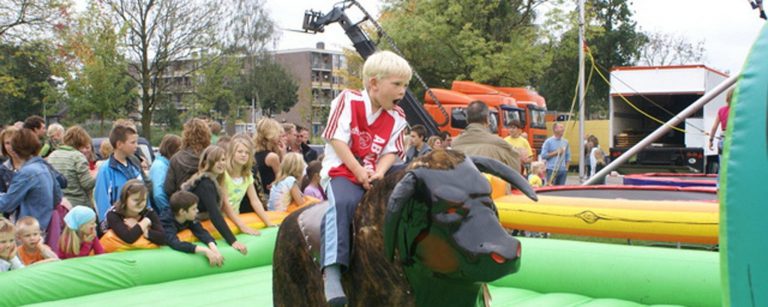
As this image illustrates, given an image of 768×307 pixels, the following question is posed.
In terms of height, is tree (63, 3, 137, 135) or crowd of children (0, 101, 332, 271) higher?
tree (63, 3, 137, 135)

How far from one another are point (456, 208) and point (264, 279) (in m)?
3.46

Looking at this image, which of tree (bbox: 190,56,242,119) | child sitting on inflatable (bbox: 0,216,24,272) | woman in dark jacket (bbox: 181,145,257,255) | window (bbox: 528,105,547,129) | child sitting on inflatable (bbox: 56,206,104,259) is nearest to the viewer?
child sitting on inflatable (bbox: 0,216,24,272)

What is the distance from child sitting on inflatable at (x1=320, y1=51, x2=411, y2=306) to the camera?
2.96m

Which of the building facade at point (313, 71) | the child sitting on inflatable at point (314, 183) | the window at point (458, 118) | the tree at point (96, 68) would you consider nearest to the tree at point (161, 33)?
the tree at point (96, 68)

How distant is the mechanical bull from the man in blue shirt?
9.28m

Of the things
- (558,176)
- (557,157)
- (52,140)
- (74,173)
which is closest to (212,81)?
(558,176)

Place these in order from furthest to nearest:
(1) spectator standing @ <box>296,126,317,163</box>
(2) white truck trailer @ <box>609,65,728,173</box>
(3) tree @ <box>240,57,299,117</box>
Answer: (3) tree @ <box>240,57,299,117</box> → (2) white truck trailer @ <box>609,65,728,173</box> → (1) spectator standing @ <box>296,126,317,163</box>

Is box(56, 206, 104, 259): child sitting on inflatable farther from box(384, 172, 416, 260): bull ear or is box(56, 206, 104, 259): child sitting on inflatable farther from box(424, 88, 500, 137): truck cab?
box(424, 88, 500, 137): truck cab

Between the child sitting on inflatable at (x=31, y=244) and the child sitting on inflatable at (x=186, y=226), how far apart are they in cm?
88

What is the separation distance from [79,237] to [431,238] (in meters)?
3.61

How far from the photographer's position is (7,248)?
4.82 meters

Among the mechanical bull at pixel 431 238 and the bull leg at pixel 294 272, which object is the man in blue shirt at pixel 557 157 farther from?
the mechanical bull at pixel 431 238

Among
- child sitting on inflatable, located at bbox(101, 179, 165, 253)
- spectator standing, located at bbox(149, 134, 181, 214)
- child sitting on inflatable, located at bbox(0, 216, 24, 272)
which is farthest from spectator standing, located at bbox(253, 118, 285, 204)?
child sitting on inflatable, located at bbox(0, 216, 24, 272)

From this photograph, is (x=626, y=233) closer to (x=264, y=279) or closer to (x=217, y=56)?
(x=264, y=279)
